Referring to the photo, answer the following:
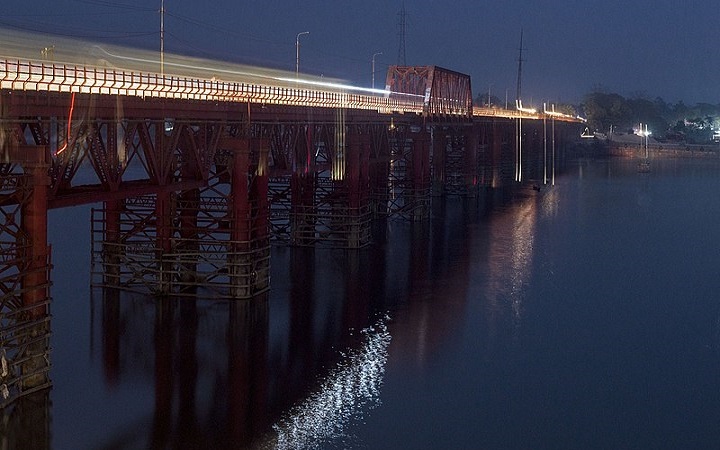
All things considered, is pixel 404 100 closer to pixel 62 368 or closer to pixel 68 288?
pixel 68 288

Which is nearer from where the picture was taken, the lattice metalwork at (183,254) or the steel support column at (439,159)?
the lattice metalwork at (183,254)

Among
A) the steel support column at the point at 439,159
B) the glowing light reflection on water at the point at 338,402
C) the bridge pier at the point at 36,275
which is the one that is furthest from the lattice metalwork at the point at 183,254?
the steel support column at the point at 439,159

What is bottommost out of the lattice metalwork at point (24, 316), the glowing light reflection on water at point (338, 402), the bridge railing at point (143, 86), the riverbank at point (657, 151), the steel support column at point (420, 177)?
the glowing light reflection on water at point (338, 402)

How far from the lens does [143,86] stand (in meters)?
34.9

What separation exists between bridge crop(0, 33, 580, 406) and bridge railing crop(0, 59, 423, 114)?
97 mm

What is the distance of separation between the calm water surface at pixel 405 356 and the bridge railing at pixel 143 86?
7035 millimetres

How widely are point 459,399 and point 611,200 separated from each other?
65.1 metres

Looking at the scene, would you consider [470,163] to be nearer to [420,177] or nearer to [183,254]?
[420,177]

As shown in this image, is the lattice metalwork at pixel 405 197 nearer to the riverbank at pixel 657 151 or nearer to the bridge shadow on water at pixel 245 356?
the bridge shadow on water at pixel 245 356

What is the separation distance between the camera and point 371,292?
132 ft

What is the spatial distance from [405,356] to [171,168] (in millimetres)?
10436

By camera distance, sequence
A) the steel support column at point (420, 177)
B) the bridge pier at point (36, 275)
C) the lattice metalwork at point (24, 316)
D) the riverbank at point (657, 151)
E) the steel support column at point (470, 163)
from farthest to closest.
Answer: the riverbank at point (657, 151) < the steel support column at point (470, 163) < the steel support column at point (420, 177) < the bridge pier at point (36, 275) < the lattice metalwork at point (24, 316)

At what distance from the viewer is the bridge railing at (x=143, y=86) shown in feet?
84.8

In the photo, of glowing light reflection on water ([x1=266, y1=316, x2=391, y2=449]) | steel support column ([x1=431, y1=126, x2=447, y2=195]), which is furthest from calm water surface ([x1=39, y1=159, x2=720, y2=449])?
steel support column ([x1=431, y1=126, x2=447, y2=195])
